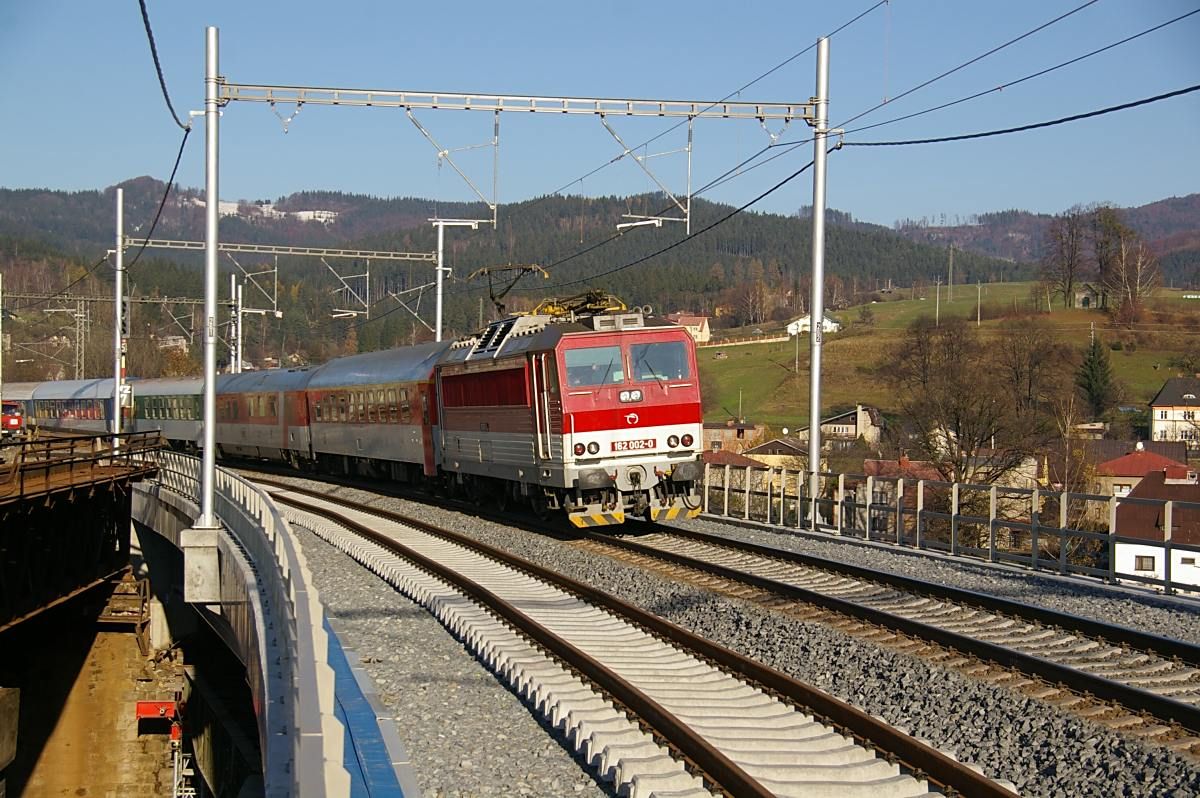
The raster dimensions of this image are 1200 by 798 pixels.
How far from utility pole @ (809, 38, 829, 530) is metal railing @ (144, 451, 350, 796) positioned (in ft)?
31.6

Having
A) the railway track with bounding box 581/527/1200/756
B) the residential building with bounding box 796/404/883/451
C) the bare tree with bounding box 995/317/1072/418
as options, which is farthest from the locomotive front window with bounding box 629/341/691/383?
the residential building with bounding box 796/404/883/451

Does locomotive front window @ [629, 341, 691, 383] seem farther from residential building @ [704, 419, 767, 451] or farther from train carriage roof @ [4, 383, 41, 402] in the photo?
train carriage roof @ [4, 383, 41, 402]

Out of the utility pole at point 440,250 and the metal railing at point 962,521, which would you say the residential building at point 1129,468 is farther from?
the utility pole at point 440,250

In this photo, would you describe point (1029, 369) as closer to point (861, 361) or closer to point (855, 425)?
point (855, 425)

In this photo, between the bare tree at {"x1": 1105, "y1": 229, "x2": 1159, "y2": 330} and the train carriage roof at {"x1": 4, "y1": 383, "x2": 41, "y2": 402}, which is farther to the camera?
the bare tree at {"x1": 1105, "y1": 229, "x2": 1159, "y2": 330}

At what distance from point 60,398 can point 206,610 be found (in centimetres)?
5309

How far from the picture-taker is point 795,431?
83.3 meters

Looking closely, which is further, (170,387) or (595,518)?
(170,387)

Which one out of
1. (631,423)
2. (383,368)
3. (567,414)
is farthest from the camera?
(383,368)

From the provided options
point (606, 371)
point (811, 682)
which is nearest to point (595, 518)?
point (606, 371)

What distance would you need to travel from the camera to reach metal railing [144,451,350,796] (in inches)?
201

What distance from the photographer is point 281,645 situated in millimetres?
9883

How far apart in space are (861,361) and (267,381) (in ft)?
220

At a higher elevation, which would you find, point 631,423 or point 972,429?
point 631,423
